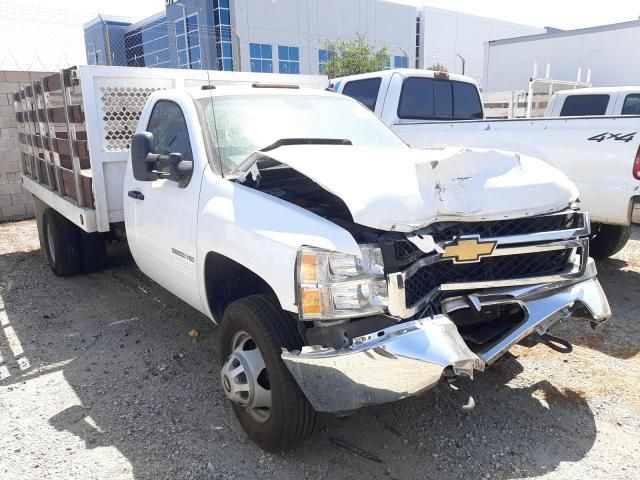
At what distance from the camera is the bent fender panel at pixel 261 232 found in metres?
2.72

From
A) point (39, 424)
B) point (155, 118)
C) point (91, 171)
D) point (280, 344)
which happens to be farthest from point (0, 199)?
point (280, 344)

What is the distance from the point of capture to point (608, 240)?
6.41 m

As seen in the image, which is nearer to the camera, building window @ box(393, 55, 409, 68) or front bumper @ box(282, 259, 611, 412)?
front bumper @ box(282, 259, 611, 412)

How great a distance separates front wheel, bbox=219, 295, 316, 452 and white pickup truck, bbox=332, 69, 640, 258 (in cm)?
227

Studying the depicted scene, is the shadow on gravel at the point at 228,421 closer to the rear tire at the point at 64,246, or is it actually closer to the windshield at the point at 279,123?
the rear tire at the point at 64,246

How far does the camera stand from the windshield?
3805 mm

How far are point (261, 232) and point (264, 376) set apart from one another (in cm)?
80

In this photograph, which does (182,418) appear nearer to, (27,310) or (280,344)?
(280,344)

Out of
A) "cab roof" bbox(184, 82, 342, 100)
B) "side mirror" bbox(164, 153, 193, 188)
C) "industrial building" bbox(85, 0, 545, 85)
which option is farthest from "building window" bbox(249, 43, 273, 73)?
"side mirror" bbox(164, 153, 193, 188)

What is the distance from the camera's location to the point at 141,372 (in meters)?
4.16

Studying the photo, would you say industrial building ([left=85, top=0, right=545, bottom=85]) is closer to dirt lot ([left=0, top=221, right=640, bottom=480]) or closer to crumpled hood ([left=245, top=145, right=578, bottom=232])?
dirt lot ([left=0, top=221, right=640, bottom=480])

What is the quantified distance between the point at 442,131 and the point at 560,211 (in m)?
3.48

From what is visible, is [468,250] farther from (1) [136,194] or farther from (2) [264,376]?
(1) [136,194]

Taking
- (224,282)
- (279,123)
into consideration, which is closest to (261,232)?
(224,282)
